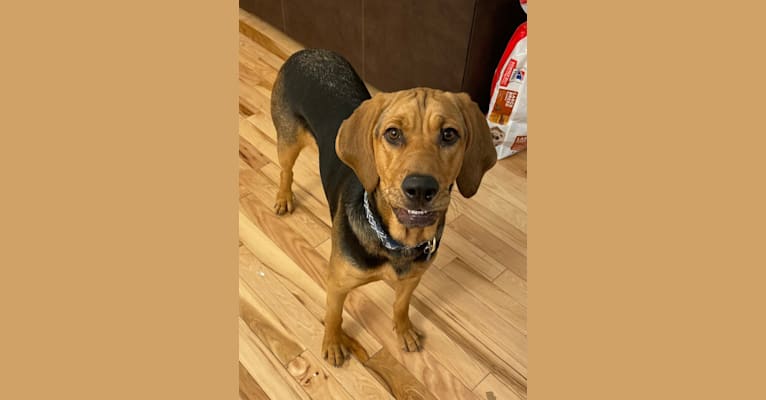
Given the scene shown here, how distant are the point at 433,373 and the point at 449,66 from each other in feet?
7.77

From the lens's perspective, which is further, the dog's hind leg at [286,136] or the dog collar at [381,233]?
the dog's hind leg at [286,136]

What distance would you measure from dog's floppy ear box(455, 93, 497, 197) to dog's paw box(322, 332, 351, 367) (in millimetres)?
1212

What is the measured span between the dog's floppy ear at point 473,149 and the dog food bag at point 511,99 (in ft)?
5.62

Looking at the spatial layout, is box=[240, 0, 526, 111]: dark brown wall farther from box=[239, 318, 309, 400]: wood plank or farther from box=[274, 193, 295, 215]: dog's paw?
box=[239, 318, 309, 400]: wood plank

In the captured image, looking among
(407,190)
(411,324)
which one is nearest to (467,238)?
(411,324)

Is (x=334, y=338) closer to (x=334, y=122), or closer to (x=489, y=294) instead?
(x=489, y=294)

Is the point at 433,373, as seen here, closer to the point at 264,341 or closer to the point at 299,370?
the point at 299,370

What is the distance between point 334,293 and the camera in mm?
2549

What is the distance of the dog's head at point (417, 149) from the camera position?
6.14 feet

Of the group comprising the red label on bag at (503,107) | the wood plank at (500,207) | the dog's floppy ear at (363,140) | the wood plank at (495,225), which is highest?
the dog's floppy ear at (363,140)

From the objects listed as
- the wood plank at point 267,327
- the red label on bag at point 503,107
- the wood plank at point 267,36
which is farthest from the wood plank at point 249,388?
the wood plank at point 267,36

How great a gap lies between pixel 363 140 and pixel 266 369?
148 centimetres

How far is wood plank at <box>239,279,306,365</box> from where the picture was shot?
9.29 feet

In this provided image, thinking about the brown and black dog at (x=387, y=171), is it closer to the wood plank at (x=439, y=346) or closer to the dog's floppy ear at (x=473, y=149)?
the dog's floppy ear at (x=473, y=149)
